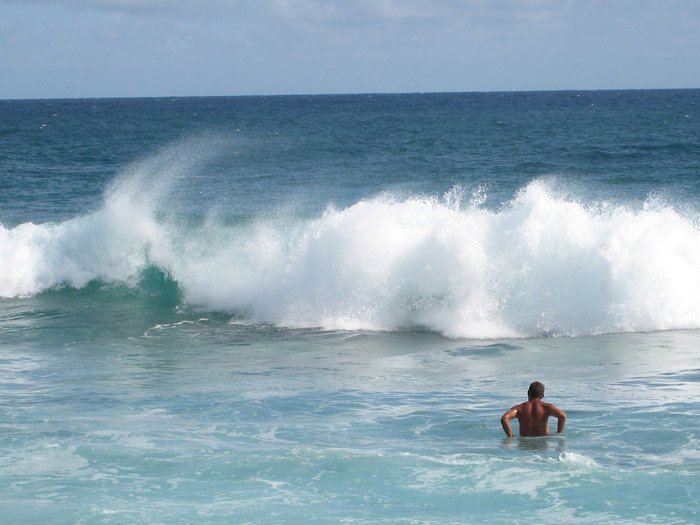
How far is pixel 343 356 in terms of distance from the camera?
570 inches

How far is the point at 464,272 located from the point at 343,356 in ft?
11.9

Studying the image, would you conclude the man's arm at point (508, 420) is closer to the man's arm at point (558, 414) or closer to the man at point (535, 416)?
the man at point (535, 416)

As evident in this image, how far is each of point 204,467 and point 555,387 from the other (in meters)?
4.74

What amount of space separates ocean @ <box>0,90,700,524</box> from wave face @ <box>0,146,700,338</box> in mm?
44

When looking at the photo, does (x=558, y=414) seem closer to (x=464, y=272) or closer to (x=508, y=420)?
(x=508, y=420)

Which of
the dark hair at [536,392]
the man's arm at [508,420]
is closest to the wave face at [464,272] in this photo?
the dark hair at [536,392]

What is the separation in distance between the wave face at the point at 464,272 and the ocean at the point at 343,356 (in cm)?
4

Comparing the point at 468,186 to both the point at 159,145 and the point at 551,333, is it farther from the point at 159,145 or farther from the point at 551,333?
the point at 159,145

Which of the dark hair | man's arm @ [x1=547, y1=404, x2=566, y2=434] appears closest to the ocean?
man's arm @ [x1=547, y1=404, x2=566, y2=434]

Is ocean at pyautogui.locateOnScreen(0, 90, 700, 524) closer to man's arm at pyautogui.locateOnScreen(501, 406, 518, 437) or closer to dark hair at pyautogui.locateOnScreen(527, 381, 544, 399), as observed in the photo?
man's arm at pyautogui.locateOnScreen(501, 406, 518, 437)

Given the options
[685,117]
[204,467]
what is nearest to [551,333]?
[204,467]

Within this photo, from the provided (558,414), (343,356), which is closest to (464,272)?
(343,356)

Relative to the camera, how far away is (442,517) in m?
8.21

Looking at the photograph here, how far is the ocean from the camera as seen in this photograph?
8727mm
